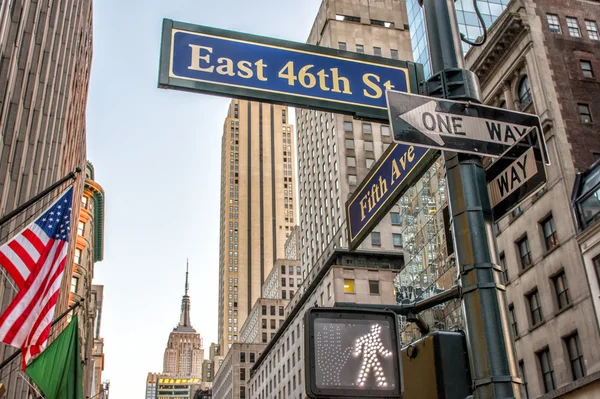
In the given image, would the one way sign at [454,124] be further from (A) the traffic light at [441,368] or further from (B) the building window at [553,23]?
(B) the building window at [553,23]

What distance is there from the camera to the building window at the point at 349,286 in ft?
247

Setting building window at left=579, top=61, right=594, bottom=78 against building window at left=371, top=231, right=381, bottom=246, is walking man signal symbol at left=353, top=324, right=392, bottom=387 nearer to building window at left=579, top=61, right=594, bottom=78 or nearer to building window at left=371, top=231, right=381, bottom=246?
building window at left=579, top=61, right=594, bottom=78

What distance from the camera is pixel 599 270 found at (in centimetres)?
3045

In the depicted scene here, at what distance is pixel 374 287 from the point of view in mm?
76438

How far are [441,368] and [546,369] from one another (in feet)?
108

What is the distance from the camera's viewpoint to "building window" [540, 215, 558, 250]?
113 ft

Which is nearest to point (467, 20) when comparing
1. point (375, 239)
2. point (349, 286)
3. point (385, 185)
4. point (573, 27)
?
point (573, 27)

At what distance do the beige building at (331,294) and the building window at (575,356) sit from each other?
36419 millimetres

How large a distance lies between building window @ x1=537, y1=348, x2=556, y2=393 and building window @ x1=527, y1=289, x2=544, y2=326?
1638 millimetres

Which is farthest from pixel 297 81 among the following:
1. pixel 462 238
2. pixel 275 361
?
pixel 275 361

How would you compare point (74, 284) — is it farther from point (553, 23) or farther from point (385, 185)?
point (385, 185)

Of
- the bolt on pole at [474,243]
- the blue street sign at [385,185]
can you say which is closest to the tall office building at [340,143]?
the blue street sign at [385,185]

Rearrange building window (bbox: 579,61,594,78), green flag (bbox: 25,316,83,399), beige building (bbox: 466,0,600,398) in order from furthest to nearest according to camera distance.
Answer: building window (bbox: 579,61,594,78) → beige building (bbox: 466,0,600,398) → green flag (bbox: 25,316,83,399)

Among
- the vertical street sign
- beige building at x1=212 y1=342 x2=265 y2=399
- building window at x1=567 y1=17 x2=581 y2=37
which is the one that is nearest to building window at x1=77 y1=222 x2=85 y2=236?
building window at x1=567 y1=17 x2=581 y2=37
